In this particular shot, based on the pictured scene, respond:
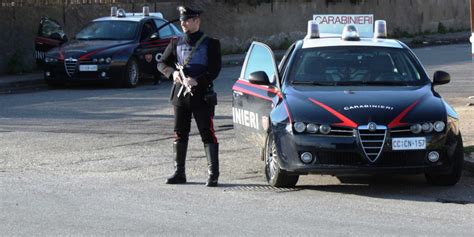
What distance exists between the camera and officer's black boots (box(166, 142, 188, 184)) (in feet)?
33.1

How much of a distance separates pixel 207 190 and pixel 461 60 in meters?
20.6

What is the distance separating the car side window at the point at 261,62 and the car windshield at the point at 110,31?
10.9 meters

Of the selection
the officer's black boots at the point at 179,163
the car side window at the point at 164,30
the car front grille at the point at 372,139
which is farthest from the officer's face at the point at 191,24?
the car side window at the point at 164,30

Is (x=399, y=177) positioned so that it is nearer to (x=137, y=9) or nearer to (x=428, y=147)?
(x=428, y=147)

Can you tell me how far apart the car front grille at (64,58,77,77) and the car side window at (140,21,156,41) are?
180cm

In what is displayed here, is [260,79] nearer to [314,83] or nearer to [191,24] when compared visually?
[314,83]

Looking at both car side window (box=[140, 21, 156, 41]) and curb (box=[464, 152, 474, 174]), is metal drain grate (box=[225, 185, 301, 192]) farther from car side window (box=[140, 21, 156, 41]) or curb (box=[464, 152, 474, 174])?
car side window (box=[140, 21, 156, 41])

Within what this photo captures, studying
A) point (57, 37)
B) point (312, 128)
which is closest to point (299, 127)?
point (312, 128)

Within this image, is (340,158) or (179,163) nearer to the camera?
(340,158)

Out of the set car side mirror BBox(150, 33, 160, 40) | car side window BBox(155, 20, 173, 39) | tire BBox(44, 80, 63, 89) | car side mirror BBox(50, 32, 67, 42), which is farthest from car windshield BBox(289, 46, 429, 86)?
car side mirror BBox(50, 32, 67, 42)

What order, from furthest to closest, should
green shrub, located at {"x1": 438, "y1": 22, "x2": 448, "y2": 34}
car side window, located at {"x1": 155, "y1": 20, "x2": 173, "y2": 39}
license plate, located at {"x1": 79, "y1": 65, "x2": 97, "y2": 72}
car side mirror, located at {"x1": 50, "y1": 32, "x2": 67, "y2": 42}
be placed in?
1. green shrub, located at {"x1": 438, "y1": 22, "x2": 448, "y2": 34}
2. car side mirror, located at {"x1": 50, "y1": 32, "x2": 67, "y2": 42}
3. car side window, located at {"x1": 155, "y1": 20, "x2": 173, "y2": 39}
4. license plate, located at {"x1": 79, "y1": 65, "x2": 97, "y2": 72}

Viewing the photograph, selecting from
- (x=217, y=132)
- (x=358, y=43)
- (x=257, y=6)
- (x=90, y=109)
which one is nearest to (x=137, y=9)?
(x=257, y=6)

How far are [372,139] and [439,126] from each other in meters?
0.70

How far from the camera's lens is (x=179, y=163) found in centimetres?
1009
